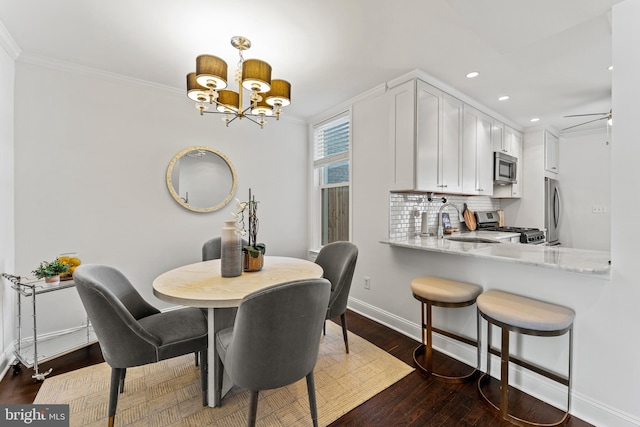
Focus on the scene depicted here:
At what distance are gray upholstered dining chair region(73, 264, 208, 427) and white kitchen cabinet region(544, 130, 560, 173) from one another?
5.36m

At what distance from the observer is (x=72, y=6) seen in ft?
5.73

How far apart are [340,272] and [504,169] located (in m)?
3.22

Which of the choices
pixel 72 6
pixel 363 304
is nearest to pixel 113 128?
pixel 72 6

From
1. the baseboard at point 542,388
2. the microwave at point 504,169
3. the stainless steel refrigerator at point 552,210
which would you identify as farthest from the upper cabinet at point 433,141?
the stainless steel refrigerator at point 552,210

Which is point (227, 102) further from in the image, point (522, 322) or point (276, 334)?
point (522, 322)

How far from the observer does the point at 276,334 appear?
1.20 m

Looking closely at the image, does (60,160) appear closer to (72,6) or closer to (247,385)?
(72,6)

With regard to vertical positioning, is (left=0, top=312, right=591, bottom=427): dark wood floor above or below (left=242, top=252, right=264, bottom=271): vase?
A: below

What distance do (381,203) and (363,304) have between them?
1.24 meters

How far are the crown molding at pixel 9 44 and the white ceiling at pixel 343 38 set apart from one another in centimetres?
3

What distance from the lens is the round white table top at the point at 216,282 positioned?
143 cm

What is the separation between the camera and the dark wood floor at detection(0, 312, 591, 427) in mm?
1600

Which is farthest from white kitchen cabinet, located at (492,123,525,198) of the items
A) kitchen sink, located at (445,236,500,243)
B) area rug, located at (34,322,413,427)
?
area rug, located at (34,322,413,427)

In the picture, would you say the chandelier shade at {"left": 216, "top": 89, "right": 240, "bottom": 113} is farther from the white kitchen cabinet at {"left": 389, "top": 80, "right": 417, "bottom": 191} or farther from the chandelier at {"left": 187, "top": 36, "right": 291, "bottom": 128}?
the white kitchen cabinet at {"left": 389, "top": 80, "right": 417, "bottom": 191}
